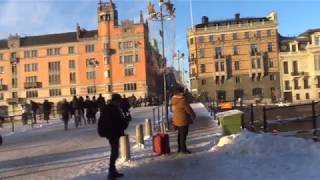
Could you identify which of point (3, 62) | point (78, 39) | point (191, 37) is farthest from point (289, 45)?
point (3, 62)

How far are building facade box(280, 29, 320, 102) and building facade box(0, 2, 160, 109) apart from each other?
27.1 metres

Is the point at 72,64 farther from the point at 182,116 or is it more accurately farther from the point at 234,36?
the point at 182,116

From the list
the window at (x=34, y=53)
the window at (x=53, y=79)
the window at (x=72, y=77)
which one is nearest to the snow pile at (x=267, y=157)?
the window at (x=72, y=77)

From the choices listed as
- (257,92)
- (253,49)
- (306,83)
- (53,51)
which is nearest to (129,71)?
(53,51)

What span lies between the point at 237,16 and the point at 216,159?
11171cm

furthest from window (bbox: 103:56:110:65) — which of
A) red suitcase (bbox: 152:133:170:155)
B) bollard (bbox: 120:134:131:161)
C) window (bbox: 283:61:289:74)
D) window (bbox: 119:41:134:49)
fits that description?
bollard (bbox: 120:134:131:161)

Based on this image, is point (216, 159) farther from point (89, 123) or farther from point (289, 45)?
point (289, 45)

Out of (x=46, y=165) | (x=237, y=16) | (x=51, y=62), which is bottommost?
(x=46, y=165)

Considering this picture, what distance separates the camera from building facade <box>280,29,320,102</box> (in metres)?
115

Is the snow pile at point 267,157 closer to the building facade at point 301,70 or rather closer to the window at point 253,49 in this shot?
the window at point 253,49

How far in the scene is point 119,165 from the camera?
13367 mm

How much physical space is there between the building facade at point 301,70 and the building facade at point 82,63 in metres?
27.1

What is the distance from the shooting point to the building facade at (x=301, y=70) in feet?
378

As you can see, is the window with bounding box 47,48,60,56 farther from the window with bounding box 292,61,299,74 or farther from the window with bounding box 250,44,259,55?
the window with bounding box 292,61,299,74
